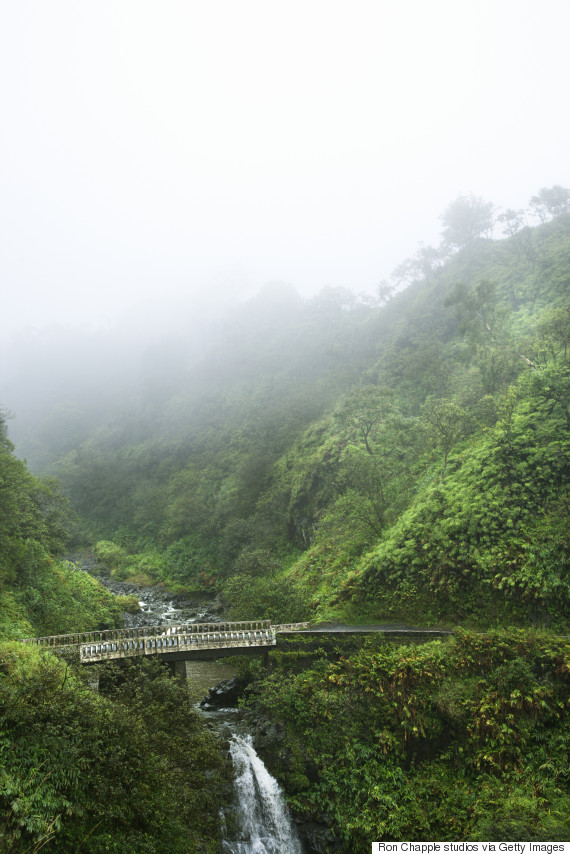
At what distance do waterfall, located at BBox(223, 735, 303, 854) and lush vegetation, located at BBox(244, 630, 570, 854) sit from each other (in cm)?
57

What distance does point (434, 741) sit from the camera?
56.7 ft

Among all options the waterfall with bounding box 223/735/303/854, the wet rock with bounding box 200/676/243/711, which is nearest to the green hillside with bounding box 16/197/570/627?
the wet rock with bounding box 200/676/243/711

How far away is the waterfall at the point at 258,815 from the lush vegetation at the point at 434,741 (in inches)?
22.3

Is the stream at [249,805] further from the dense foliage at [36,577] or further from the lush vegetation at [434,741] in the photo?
the dense foliage at [36,577]

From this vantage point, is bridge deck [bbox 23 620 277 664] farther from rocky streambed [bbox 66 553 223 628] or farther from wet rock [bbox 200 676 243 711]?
rocky streambed [bbox 66 553 223 628]

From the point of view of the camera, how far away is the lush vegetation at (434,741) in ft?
48.0

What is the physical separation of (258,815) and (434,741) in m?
7.15

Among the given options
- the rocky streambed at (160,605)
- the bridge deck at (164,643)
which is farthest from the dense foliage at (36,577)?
the bridge deck at (164,643)

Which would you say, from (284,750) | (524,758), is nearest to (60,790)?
(284,750)

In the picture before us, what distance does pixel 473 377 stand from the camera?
38844 millimetres

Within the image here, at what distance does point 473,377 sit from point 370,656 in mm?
26739

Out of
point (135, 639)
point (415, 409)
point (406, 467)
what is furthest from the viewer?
point (415, 409)

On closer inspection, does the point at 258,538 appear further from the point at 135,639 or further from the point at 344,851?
the point at 344,851

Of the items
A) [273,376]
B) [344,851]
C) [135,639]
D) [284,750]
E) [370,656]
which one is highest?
[273,376]
